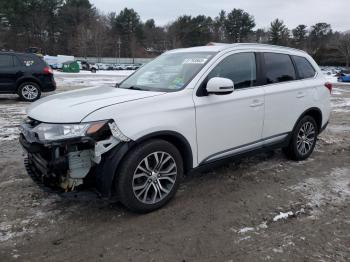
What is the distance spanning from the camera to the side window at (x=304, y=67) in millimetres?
5609

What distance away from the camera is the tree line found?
76.1 metres

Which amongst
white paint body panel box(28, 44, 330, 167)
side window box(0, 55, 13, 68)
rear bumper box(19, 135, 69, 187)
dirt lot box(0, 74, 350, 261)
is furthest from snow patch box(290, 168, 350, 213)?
side window box(0, 55, 13, 68)

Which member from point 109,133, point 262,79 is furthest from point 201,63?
point 109,133

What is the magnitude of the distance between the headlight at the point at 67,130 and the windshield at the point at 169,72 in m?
1.08

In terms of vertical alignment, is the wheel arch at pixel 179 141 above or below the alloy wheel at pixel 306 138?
above

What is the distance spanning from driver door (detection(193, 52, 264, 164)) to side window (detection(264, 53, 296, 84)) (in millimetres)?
305

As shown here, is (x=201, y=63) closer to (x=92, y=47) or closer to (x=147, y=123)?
(x=147, y=123)

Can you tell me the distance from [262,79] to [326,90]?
170 centimetres

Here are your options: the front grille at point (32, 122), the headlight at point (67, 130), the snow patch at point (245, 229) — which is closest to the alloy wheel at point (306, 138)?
the snow patch at point (245, 229)

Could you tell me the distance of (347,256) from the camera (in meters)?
3.14

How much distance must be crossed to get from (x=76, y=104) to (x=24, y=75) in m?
9.58

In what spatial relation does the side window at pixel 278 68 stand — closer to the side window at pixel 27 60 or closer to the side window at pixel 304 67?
the side window at pixel 304 67

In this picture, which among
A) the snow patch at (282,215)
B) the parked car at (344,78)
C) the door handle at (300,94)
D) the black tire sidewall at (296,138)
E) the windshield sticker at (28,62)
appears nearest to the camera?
the snow patch at (282,215)

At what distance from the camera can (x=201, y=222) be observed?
3734 mm
